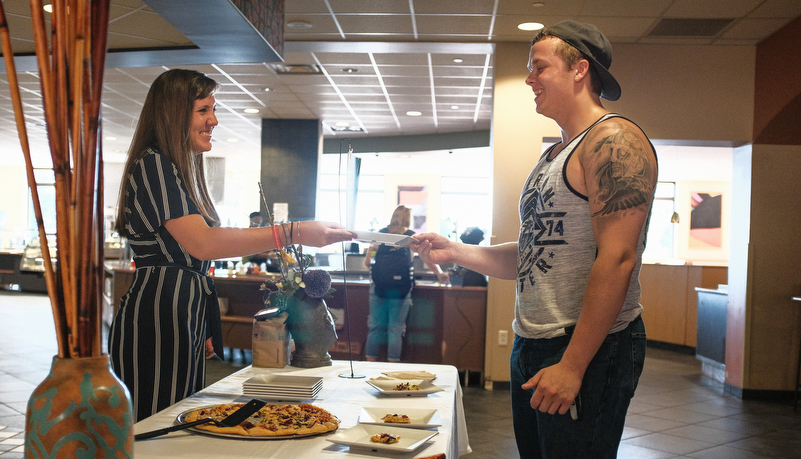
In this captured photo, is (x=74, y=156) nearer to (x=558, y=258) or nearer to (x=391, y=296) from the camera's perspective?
(x=558, y=258)

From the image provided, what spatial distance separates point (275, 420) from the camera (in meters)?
1.28

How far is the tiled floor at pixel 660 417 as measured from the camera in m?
3.79

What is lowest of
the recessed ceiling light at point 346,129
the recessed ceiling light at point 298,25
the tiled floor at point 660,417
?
the tiled floor at point 660,417

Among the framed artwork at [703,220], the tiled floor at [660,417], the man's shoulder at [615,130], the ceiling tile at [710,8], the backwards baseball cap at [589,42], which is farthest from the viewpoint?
the framed artwork at [703,220]

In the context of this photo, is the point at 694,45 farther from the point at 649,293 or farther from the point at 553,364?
the point at 553,364

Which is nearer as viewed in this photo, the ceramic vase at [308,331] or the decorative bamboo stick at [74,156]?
the decorative bamboo stick at [74,156]

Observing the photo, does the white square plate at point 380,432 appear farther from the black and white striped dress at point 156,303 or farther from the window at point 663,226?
the window at point 663,226

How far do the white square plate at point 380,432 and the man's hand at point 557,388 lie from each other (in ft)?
0.74

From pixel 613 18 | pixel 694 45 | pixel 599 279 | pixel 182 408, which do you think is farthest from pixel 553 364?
pixel 694 45

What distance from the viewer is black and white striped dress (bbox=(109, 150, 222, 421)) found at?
1.58m

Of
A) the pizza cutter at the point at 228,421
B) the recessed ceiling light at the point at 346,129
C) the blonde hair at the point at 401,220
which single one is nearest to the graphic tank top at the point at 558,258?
the pizza cutter at the point at 228,421

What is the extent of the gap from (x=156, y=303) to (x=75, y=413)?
972 millimetres

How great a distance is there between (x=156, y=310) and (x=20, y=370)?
500cm

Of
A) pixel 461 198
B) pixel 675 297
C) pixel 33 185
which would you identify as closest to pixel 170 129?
pixel 33 185
